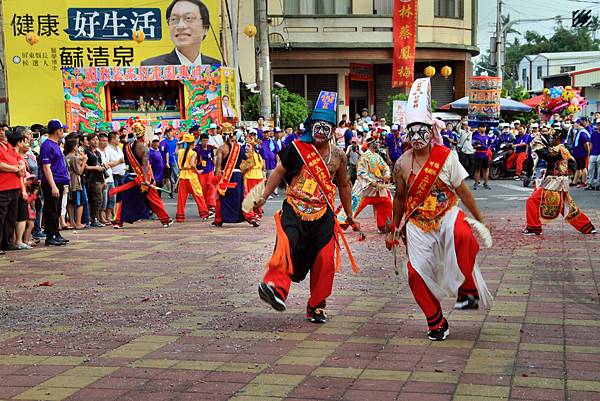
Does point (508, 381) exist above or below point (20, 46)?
below

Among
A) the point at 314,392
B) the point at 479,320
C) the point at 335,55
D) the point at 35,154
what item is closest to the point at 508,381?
the point at 314,392

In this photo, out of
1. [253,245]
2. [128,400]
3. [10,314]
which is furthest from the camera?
[253,245]

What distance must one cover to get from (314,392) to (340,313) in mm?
2207

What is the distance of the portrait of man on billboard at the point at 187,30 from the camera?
2966 cm

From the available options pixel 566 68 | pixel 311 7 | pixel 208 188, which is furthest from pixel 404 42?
pixel 566 68

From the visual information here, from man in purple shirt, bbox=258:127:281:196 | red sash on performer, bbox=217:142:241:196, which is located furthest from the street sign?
red sash on performer, bbox=217:142:241:196

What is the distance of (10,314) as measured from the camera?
284 inches

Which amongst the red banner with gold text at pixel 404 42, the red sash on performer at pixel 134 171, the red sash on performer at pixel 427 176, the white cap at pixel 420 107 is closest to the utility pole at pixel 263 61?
the red banner with gold text at pixel 404 42

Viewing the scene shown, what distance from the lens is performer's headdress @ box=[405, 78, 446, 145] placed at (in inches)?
251

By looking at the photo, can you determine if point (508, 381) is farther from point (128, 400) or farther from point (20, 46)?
point (20, 46)

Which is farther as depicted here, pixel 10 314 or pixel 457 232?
pixel 10 314

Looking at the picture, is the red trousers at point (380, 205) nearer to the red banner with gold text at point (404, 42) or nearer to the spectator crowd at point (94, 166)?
the spectator crowd at point (94, 166)

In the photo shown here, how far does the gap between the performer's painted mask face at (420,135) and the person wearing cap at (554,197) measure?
6.33 metres

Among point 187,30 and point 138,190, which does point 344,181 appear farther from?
point 187,30
